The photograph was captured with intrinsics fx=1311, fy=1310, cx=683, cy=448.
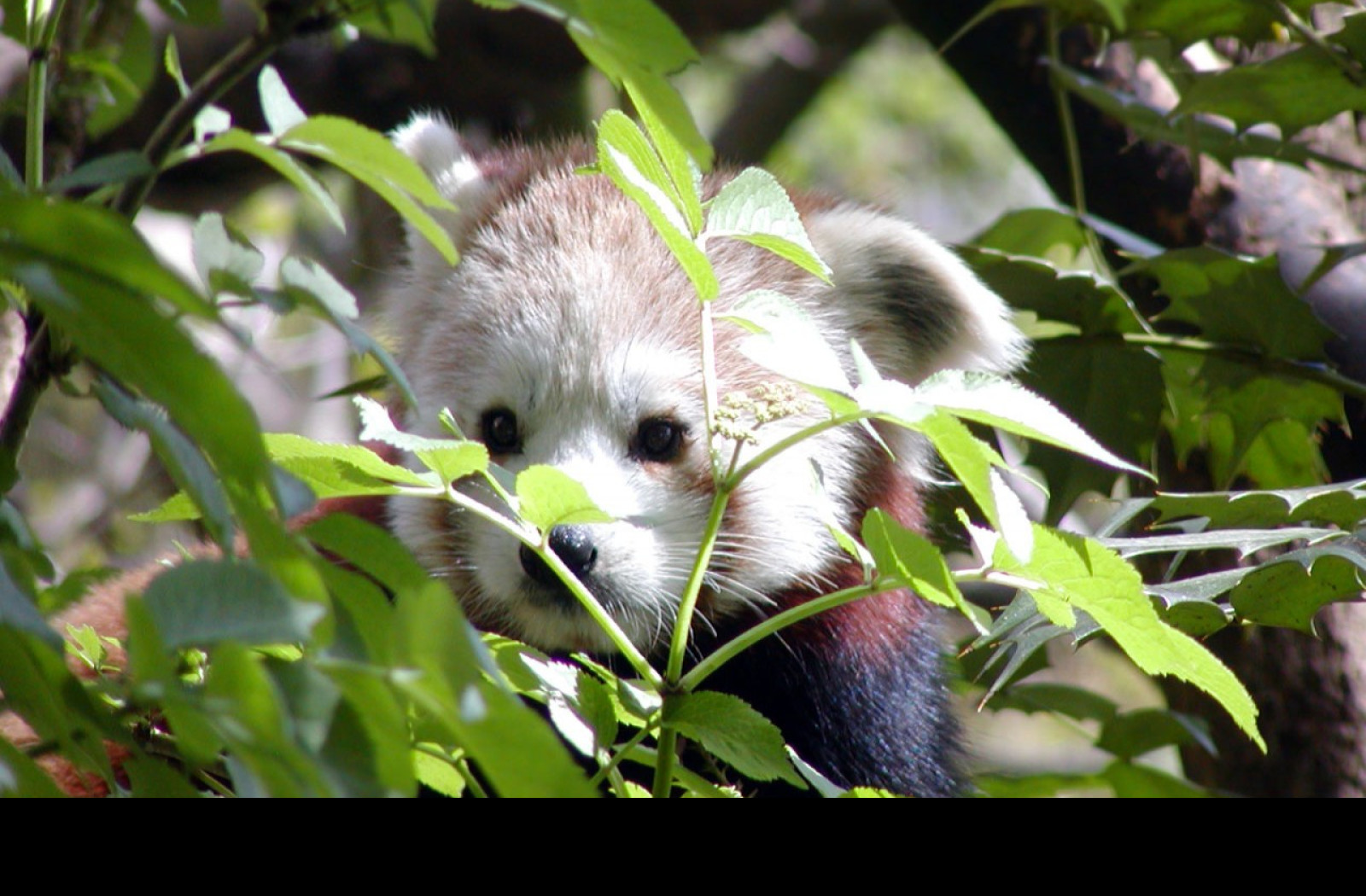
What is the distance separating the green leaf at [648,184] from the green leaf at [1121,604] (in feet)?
1.12

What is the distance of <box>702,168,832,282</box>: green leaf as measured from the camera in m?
1.11

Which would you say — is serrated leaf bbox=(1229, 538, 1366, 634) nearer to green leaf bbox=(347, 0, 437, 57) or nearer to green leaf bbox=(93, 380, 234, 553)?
green leaf bbox=(347, 0, 437, 57)

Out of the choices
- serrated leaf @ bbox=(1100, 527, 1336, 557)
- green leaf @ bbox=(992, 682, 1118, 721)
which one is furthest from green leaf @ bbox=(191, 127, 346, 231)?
green leaf @ bbox=(992, 682, 1118, 721)

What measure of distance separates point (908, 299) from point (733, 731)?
1577 millimetres

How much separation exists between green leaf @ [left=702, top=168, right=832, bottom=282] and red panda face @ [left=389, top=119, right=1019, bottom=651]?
3.06ft

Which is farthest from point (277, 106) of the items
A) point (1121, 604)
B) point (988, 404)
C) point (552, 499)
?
point (1121, 604)

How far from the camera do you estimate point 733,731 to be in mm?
1052

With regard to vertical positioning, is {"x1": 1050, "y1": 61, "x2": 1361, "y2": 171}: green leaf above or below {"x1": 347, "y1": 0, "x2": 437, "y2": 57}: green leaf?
below

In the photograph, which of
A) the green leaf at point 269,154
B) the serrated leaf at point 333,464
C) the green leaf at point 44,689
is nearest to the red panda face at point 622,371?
the serrated leaf at point 333,464

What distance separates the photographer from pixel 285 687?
2.24 feet

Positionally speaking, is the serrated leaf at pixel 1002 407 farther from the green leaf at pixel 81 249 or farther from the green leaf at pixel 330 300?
the green leaf at pixel 81 249

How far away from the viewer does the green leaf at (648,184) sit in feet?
3.39

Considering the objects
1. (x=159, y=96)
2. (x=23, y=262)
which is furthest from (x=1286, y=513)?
(x=159, y=96)
